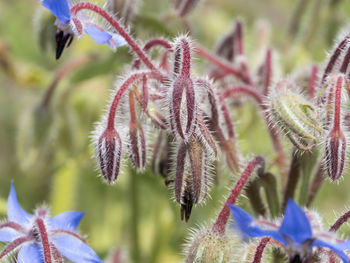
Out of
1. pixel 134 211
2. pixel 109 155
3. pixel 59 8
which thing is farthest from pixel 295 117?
pixel 134 211

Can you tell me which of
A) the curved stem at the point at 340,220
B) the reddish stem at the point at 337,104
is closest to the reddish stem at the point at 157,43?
the reddish stem at the point at 337,104

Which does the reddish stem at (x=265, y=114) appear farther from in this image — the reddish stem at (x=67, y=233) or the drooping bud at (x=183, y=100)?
the reddish stem at (x=67, y=233)

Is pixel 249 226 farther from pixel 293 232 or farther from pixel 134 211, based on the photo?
pixel 134 211

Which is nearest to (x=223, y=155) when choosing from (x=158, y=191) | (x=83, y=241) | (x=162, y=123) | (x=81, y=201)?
(x=162, y=123)

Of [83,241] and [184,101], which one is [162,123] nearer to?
[184,101]

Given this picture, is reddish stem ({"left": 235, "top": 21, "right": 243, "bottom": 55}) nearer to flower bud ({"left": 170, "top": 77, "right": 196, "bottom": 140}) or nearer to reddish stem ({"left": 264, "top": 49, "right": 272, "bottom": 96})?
reddish stem ({"left": 264, "top": 49, "right": 272, "bottom": 96})
